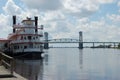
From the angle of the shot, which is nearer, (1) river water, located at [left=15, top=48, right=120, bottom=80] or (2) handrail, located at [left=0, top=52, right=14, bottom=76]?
(2) handrail, located at [left=0, top=52, right=14, bottom=76]

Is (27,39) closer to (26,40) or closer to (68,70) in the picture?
(26,40)

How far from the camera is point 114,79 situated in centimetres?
3023

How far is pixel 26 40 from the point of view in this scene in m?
68.6

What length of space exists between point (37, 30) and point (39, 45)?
339 cm

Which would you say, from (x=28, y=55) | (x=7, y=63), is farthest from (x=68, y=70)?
(x=28, y=55)

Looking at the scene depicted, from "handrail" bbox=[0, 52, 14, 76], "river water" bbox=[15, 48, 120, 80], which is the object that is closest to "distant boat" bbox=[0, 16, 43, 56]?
"river water" bbox=[15, 48, 120, 80]

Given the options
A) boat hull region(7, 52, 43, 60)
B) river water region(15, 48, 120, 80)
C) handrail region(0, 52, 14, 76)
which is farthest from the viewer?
boat hull region(7, 52, 43, 60)

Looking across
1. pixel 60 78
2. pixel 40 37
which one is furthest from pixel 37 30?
pixel 60 78

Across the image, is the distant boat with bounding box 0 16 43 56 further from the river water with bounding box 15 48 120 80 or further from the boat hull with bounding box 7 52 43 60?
the river water with bounding box 15 48 120 80

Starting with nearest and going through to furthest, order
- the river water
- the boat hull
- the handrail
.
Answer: the handrail < the river water < the boat hull

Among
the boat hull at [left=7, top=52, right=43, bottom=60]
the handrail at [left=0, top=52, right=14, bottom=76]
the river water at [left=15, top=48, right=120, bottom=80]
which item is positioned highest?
the handrail at [left=0, top=52, right=14, bottom=76]

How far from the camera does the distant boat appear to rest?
6850 centimetres

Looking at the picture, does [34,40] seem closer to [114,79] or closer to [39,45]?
[39,45]

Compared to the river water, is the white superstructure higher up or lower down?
higher up
